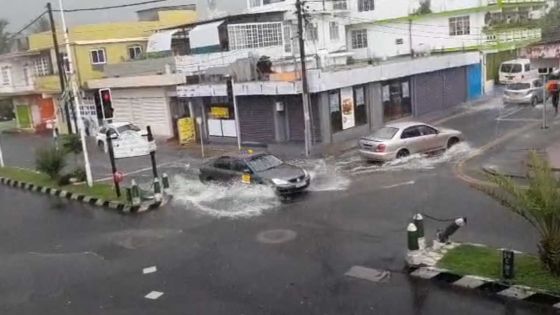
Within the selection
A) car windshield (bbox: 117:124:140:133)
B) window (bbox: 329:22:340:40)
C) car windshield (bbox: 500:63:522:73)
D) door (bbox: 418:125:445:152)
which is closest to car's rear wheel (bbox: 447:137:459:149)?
door (bbox: 418:125:445:152)

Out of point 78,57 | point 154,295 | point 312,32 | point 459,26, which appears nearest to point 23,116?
point 78,57

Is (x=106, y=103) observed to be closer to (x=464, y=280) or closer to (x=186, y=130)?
(x=464, y=280)

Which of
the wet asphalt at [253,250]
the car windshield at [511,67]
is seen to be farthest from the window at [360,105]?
the car windshield at [511,67]

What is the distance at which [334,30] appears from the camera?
143ft

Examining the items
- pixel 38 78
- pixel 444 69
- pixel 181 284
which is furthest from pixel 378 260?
pixel 38 78

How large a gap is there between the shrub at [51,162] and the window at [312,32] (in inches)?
821

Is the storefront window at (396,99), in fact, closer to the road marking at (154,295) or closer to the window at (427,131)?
the window at (427,131)

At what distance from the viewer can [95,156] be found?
30.1 m

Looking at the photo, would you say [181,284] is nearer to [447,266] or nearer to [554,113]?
[447,266]

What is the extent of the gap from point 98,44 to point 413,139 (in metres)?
26.5

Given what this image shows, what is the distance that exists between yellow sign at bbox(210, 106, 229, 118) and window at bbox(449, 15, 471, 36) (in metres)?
22.0

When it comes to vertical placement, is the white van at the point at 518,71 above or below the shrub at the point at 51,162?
above

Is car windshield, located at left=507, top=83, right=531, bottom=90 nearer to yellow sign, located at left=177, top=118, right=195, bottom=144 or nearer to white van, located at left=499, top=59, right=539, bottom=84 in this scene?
white van, located at left=499, top=59, right=539, bottom=84

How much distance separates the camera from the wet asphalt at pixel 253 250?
1017 centimetres
